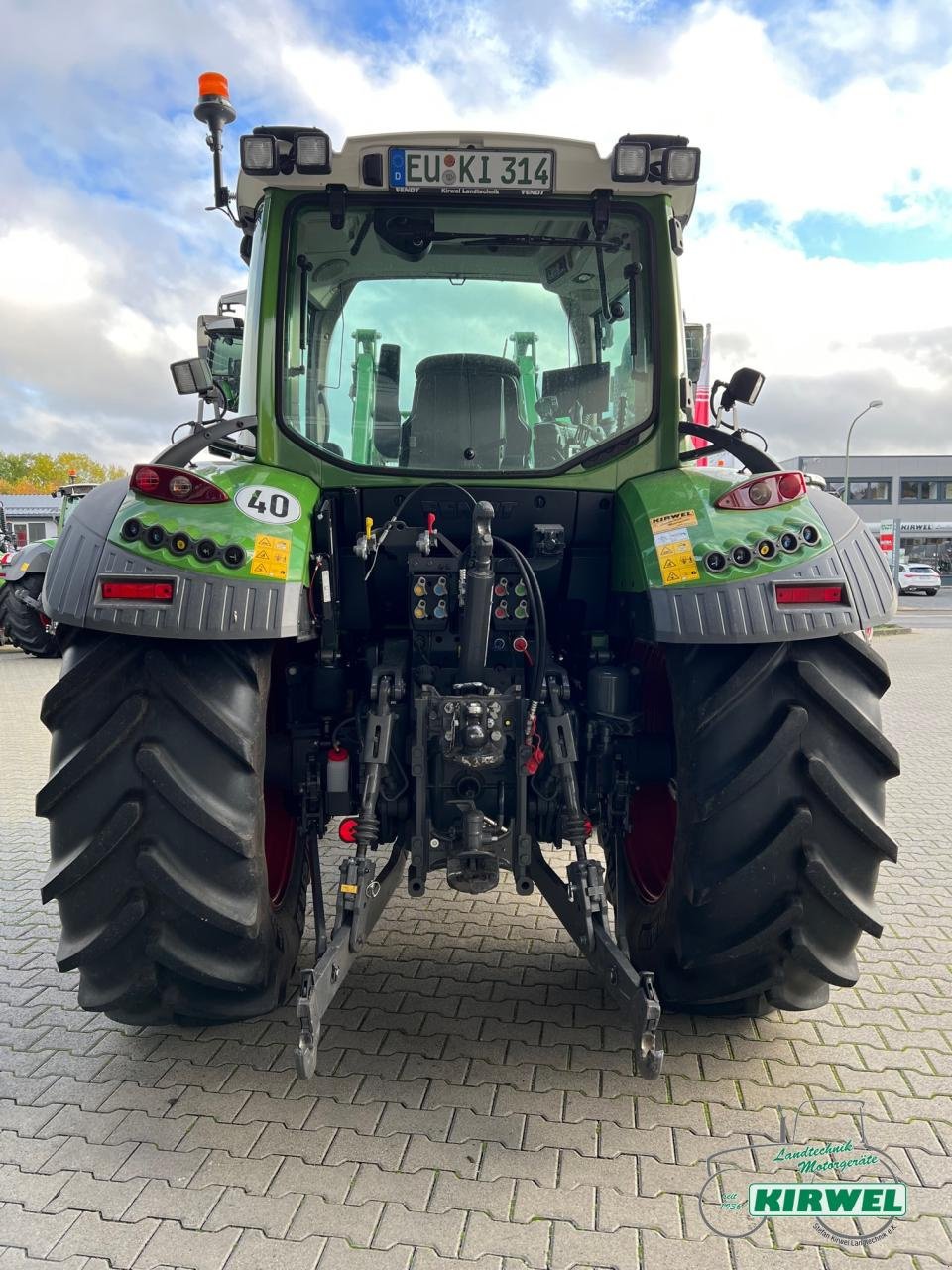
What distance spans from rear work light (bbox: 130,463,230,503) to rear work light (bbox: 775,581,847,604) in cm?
158

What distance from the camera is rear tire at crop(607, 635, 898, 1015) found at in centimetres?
260

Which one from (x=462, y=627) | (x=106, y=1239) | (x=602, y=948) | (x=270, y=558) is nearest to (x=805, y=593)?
(x=462, y=627)

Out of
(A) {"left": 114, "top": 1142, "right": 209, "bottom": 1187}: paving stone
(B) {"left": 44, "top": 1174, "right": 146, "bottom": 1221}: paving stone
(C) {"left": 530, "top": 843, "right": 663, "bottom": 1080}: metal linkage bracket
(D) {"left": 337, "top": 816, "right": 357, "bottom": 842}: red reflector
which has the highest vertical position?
(D) {"left": 337, "top": 816, "right": 357, "bottom": 842}: red reflector

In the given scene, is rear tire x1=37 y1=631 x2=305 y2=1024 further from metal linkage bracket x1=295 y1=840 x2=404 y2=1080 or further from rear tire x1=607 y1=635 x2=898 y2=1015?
rear tire x1=607 y1=635 x2=898 y2=1015

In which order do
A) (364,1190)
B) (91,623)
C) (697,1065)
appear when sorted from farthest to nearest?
(697,1065) → (91,623) → (364,1190)

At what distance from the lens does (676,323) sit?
129 inches

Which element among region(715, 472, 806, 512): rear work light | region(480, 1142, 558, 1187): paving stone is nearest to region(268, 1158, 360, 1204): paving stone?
region(480, 1142, 558, 1187): paving stone

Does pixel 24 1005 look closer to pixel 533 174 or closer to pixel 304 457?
pixel 304 457

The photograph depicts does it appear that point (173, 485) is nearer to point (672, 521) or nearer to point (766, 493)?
point (672, 521)

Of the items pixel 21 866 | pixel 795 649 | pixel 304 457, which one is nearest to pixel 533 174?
pixel 304 457

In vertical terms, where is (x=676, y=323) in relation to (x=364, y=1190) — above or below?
above

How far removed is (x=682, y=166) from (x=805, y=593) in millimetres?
1489

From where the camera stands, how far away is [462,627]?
2.96 metres

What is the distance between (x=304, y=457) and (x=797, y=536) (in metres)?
1.57
